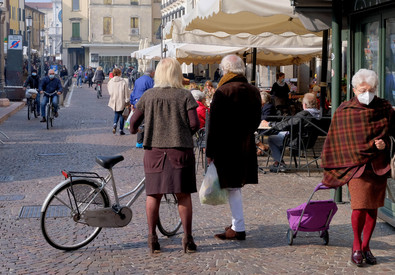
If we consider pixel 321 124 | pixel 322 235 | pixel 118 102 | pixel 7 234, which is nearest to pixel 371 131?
pixel 322 235

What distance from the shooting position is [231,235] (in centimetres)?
678

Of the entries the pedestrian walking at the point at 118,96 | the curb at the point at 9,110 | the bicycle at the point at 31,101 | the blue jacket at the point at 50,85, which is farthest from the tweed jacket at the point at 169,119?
the bicycle at the point at 31,101

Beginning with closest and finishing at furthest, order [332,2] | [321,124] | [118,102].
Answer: [332,2] < [321,124] < [118,102]

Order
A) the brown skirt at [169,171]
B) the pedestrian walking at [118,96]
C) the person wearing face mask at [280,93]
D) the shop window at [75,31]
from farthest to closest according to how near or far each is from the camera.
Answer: the shop window at [75,31], the person wearing face mask at [280,93], the pedestrian walking at [118,96], the brown skirt at [169,171]

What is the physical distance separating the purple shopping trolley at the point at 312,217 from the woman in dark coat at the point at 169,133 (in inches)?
39.9

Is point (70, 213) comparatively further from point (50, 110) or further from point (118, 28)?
point (118, 28)

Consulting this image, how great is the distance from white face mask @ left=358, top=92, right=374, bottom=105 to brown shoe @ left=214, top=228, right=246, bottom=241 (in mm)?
1743

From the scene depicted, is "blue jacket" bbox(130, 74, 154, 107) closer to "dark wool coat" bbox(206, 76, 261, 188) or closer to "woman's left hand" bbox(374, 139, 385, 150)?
"dark wool coat" bbox(206, 76, 261, 188)

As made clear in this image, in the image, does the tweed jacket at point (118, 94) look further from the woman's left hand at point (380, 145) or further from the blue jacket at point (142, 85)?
the woman's left hand at point (380, 145)

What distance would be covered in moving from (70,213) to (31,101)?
671 inches

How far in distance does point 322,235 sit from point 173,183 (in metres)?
1.50

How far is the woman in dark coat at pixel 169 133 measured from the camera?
20.0ft

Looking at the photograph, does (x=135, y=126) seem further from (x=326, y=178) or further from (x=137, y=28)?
(x=137, y=28)

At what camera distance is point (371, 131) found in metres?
5.79
